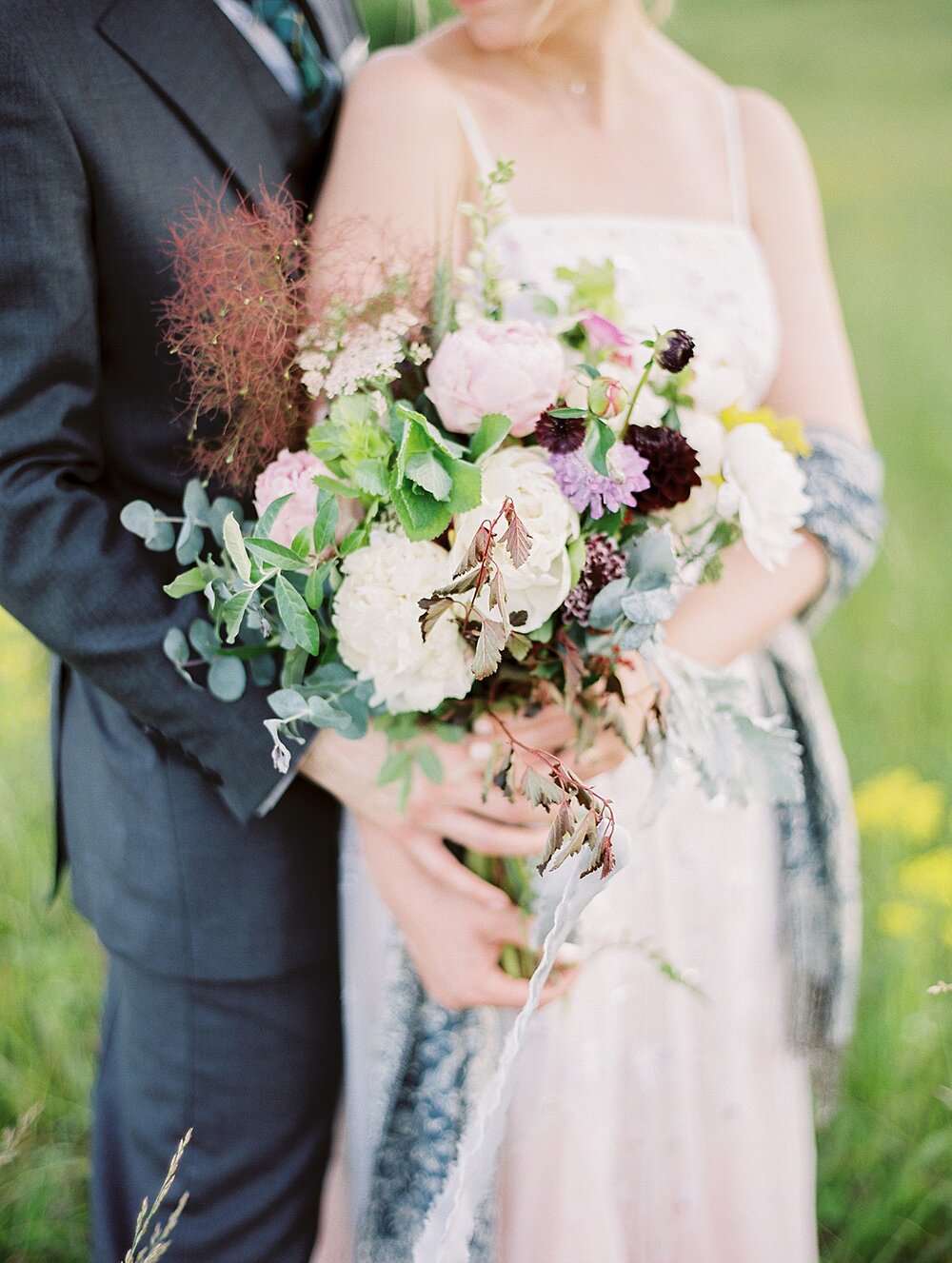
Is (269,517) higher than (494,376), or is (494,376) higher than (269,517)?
(494,376)

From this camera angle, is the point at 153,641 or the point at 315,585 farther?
the point at 153,641

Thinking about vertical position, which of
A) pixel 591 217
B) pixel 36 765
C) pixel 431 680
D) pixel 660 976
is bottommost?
pixel 36 765

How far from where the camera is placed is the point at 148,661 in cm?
98

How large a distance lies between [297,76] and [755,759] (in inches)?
35.3

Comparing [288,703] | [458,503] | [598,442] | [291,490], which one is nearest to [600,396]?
[598,442]

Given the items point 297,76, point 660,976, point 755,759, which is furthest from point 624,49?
point 660,976

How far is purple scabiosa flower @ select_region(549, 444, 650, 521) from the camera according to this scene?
79cm

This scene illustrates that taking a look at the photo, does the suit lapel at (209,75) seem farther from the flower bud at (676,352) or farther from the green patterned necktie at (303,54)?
the flower bud at (676,352)

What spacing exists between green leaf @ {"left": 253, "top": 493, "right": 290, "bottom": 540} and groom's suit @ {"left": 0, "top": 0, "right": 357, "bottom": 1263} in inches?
8.4

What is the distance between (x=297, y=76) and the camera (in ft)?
3.82

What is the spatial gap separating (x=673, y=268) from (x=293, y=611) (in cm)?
75

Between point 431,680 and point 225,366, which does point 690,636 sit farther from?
point 225,366

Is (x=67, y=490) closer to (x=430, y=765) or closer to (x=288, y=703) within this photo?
(x=288, y=703)

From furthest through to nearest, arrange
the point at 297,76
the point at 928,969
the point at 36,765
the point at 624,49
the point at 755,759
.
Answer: the point at 36,765 < the point at 928,969 < the point at 624,49 < the point at 297,76 < the point at 755,759
